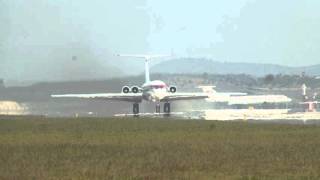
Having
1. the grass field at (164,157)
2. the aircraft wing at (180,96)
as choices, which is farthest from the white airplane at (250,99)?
the grass field at (164,157)

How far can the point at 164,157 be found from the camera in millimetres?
23719

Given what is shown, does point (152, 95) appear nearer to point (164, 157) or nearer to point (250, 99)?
point (250, 99)

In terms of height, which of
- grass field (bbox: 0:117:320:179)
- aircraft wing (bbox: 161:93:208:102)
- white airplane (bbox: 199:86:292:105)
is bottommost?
white airplane (bbox: 199:86:292:105)

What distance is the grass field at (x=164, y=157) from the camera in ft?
62.3

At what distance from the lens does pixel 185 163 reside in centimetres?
2159

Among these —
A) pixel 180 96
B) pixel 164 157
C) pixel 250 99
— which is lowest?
pixel 250 99

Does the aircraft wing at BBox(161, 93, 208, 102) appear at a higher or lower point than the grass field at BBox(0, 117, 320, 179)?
higher

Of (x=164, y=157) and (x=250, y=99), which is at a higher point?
(x=164, y=157)

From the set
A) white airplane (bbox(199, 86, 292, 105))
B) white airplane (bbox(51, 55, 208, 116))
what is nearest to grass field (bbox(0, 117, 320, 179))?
white airplane (bbox(51, 55, 208, 116))

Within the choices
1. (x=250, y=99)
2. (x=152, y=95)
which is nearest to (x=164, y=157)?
(x=152, y=95)

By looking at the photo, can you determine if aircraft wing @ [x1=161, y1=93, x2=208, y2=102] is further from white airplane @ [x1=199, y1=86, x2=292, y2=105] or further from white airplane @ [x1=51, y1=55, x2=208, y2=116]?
white airplane @ [x1=199, y1=86, x2=292, y2=105]

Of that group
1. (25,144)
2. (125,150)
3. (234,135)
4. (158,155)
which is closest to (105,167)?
(158,155)

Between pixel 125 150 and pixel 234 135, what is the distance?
977 centimetres

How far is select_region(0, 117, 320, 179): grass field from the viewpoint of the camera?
62.3ft
